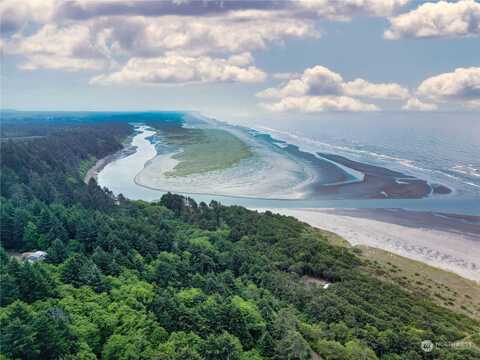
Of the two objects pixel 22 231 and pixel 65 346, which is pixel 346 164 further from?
pixel 65 346

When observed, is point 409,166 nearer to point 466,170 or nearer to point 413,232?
point 466,170

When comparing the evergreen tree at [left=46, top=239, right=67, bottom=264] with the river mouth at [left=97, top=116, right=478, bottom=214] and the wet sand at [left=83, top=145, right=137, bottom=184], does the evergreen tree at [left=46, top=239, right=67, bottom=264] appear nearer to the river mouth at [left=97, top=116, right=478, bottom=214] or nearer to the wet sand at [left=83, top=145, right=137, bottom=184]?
the river mouth at [left=97, top=116, right=478, bottom=214]

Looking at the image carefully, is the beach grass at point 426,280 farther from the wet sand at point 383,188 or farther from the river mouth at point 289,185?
the wet sand at point 383,188

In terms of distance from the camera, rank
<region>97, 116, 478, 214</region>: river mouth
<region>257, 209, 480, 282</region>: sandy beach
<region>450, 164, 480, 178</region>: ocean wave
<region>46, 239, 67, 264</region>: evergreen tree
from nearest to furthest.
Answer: <region>46, 239, 67, 264</region>: evergreen tree < <region>257, 209, 480, 282</region>: sandy beach < <region>97, 116, 478, 214</region>: river mouth < <region>450, 164, 480, 178</region>: ocean wave

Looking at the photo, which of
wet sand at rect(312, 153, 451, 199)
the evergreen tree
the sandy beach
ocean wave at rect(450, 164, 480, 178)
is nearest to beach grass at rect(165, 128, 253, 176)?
wet sand at rect(312, 153, 451, 199)

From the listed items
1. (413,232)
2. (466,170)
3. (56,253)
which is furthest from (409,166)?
(56,253)

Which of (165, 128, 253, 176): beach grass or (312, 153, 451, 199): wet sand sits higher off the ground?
(165, 128, 253, 176): beach grass
